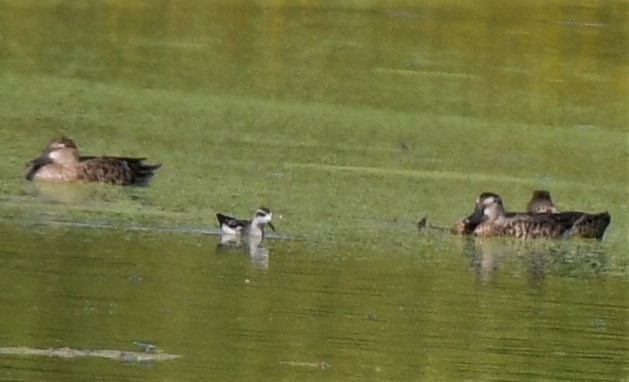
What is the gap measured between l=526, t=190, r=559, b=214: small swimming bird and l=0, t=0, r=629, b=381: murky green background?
442 mm

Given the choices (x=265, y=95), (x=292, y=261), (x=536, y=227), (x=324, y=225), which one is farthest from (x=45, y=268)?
(x=265, y=95)

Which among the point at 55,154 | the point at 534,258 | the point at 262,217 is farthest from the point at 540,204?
the point at 55,154

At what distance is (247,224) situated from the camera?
14.3 meters

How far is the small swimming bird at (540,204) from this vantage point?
16.2 meters

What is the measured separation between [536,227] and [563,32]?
18698 millimetres

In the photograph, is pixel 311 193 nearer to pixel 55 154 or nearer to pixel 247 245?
pixel 55 154

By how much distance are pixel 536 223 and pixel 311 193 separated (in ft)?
5.44

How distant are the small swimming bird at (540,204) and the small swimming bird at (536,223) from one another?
0.35ft

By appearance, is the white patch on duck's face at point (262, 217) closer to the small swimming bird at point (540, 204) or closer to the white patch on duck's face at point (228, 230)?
the white patch on duck's face at point (228, 230)

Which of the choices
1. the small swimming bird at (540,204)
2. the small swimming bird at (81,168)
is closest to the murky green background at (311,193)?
the small swimming bird at (81,168)

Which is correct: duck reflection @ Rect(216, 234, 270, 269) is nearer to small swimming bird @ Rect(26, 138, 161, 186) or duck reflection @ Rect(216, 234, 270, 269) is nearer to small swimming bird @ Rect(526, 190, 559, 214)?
small swimming bird @ Rect(26, 138, 161, 186)

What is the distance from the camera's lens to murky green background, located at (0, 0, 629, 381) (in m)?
10.9

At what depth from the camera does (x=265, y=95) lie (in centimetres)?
2411

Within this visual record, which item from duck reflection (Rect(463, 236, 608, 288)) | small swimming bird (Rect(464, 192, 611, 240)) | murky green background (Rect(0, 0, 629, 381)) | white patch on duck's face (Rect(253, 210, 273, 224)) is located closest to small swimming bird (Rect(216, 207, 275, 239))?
white patch on duck's face (Rect(253, 210, 273, 224))
